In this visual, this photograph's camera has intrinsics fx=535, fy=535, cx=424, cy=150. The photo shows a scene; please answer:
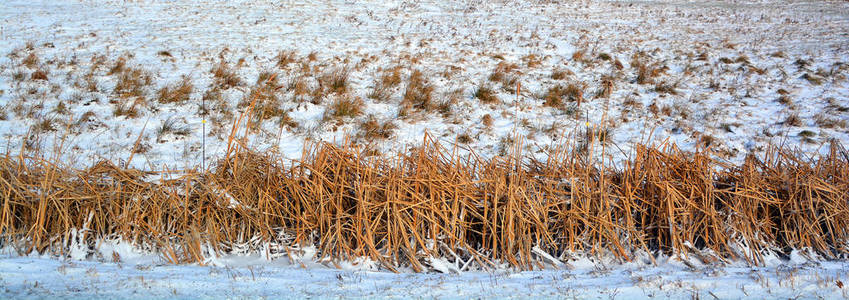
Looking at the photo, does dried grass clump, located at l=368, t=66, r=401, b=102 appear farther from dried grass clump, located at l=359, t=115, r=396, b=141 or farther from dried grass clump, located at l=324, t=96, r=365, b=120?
dried grass clump, located at l=359, t=115, r=396, b=141

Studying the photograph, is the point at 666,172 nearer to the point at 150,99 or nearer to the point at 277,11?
the point at 150,99

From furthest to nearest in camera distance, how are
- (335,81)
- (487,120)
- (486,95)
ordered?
(335,81) < (486,95) < (487,120)

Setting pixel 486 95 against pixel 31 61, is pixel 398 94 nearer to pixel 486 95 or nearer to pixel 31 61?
pixel 486 95

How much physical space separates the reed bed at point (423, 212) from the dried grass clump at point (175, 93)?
10.3 ft

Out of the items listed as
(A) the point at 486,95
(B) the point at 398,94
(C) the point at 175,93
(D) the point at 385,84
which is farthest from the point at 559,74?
(C) the point at 175,93

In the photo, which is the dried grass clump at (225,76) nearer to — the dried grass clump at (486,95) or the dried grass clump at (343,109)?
the dried grass clump at (343,109)

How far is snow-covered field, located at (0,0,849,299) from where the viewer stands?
8.90 feet

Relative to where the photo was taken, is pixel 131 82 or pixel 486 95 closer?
pixel 131 82

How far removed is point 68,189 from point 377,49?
6.53 m

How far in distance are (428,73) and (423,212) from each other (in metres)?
4.91

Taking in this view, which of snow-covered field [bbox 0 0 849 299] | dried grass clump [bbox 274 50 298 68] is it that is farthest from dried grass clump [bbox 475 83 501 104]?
dried grass clump [bbox 274 50 298 68]

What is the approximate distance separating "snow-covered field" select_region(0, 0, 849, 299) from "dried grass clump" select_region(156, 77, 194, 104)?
1.1 inches

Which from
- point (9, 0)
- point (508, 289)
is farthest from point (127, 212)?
point (9, 0)

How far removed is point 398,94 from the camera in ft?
23.5
